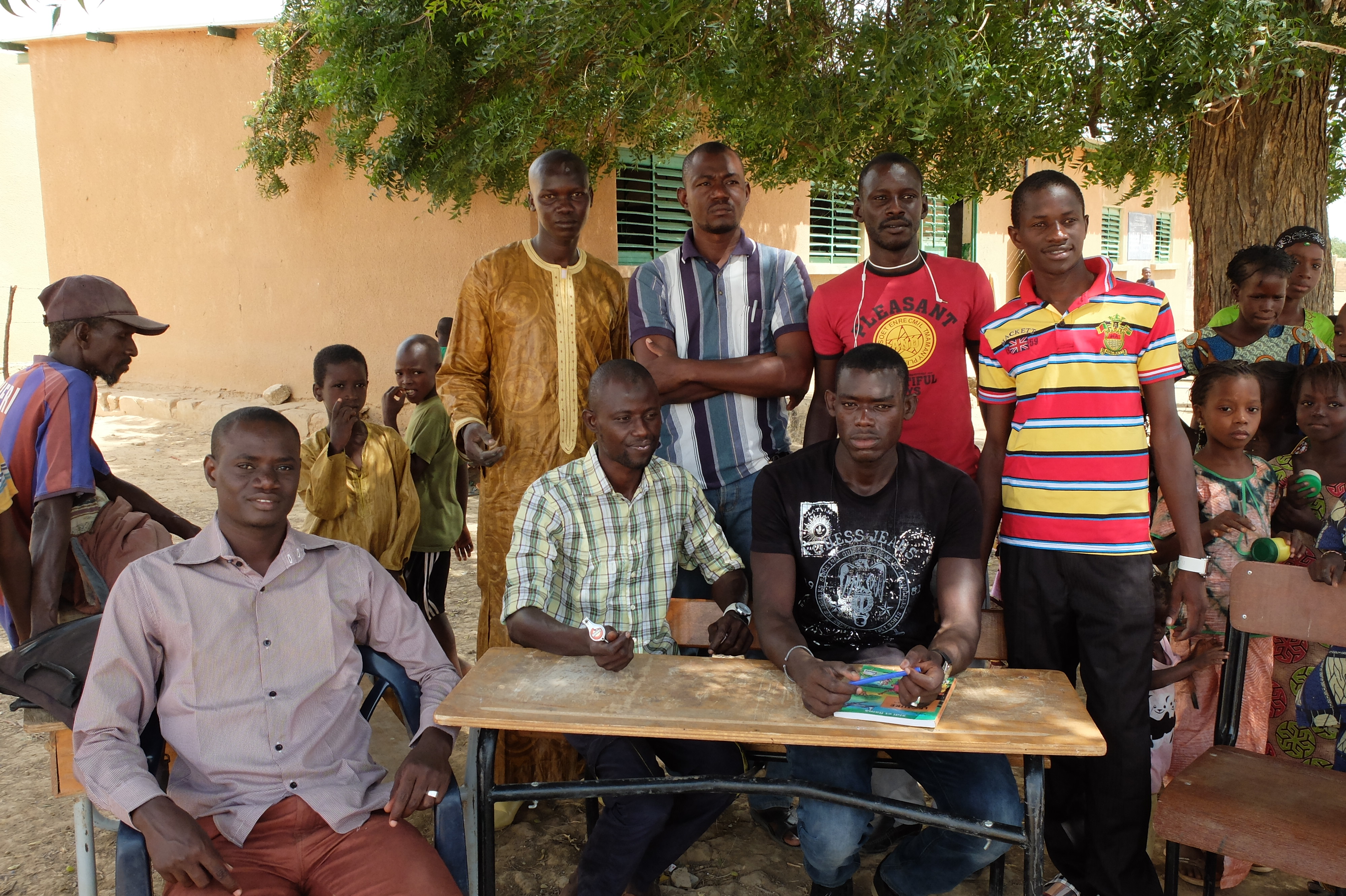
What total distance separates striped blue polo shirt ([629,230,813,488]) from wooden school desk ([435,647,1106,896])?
839mm

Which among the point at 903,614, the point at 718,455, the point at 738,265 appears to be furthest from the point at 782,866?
the point at 738,265

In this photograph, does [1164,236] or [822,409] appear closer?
[822,409]

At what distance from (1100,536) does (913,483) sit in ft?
1.66

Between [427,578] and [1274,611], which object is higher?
[1274,611]

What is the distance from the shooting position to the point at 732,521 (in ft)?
10.6

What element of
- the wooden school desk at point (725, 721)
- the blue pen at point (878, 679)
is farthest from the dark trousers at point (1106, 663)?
the blue pen at point (878, 679)

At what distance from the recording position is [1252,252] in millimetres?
3865

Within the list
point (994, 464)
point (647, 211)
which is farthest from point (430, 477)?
point (647, 211)

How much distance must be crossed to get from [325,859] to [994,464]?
2.00 metres

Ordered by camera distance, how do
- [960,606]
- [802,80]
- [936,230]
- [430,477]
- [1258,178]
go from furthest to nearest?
[936,230], [1258,178], [802,80], [430,477], [960,606]

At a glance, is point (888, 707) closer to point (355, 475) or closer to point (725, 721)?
point (725, 721)

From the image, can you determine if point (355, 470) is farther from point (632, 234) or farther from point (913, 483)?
point (632, 234)

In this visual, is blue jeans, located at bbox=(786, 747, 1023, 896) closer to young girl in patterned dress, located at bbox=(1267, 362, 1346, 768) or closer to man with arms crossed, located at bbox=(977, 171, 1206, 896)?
man with arms crossed, located at bbox=(977, 171, 1206, 896)

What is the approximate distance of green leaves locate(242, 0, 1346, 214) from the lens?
3.98 meters
